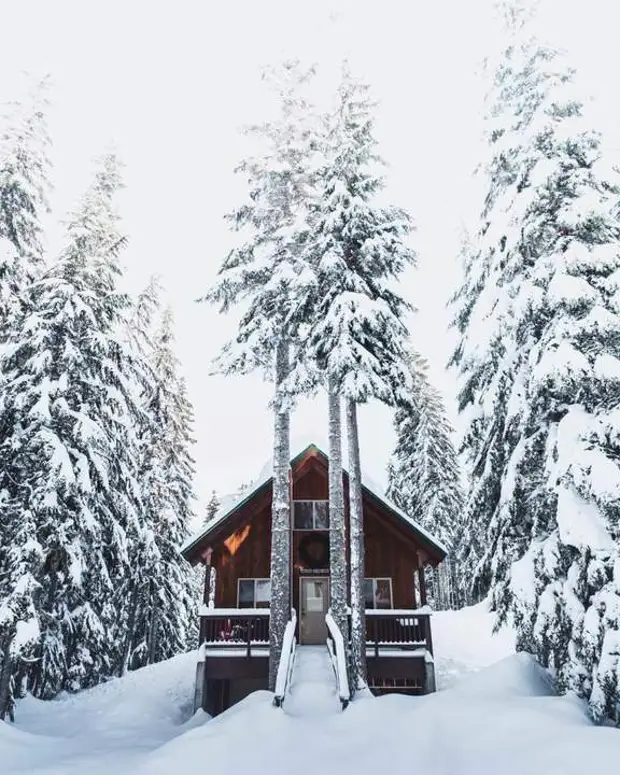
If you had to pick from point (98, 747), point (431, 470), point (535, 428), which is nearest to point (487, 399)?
point (535, 428)

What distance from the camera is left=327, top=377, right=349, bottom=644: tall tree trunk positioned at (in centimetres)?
1263

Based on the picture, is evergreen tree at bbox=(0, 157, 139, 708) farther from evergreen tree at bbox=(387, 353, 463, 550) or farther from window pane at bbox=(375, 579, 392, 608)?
evergreen tree at bbox=(387, 353, 463, 550)

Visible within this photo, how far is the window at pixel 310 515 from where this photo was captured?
61.2 feet

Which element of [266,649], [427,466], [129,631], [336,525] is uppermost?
[427,466]

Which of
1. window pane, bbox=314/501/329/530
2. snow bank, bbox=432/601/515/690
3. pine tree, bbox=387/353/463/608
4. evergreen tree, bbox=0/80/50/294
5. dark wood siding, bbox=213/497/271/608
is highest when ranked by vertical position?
evergreen tree, bbox=0/80/50/294

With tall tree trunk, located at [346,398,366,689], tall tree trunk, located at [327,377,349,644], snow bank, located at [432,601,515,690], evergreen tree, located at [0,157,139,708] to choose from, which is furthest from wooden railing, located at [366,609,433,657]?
evergreen tree, located at [0,157,139,708]

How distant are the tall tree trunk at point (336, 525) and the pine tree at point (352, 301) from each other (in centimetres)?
3

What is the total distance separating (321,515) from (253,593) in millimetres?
3593

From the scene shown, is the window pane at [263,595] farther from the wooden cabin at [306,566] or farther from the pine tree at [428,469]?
the pine tree at [428,469]

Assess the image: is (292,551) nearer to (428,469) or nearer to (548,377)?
(548,377)

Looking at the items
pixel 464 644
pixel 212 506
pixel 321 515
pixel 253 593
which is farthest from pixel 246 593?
pixel 212 506

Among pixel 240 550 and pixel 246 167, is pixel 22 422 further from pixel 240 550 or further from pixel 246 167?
pixel 246 167

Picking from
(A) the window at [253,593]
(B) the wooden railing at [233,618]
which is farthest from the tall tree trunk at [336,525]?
(A) the window at [253,593]

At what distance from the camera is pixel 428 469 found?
30266 mm
